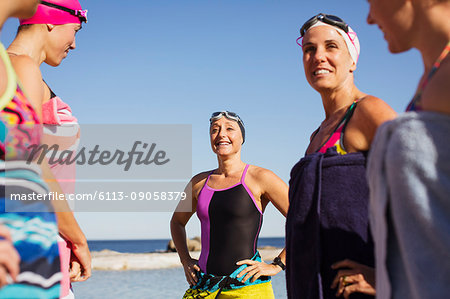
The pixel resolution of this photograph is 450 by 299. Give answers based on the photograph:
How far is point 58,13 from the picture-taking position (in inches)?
87.8

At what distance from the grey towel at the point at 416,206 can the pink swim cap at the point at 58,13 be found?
1.76 metres

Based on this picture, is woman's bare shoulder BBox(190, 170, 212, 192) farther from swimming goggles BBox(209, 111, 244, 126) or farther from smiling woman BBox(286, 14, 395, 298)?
smiling woman BBox(286, 14, 395, 298)

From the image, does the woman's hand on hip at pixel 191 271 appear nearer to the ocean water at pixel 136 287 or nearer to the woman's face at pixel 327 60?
the woman's face at pixel 327 60

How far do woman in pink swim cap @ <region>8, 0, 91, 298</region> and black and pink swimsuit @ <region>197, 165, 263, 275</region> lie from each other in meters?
2.39

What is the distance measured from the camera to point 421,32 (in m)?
1.36

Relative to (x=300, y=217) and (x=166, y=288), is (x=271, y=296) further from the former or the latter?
(x=166, y=288)

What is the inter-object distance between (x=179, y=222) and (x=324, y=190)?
3.48 m

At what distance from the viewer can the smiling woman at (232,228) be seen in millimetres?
4301

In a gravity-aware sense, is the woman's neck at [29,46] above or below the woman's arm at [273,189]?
above

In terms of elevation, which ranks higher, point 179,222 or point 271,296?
point 179,222

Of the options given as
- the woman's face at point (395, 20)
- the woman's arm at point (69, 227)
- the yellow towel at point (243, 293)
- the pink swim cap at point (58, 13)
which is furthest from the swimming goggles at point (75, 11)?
the yellow towel at point (243, 293)

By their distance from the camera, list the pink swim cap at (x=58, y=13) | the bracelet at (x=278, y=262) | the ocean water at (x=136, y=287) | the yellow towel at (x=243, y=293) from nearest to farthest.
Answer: the pink swim cap at (x=58, y=13) < the yellow towel at (x=243, y=293) < the bracelet at (x=278, y=262) < the ocean water at (x=136, y=287)

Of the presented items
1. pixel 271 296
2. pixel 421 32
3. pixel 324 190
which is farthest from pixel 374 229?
pixel 271 296

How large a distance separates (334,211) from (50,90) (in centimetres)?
157
